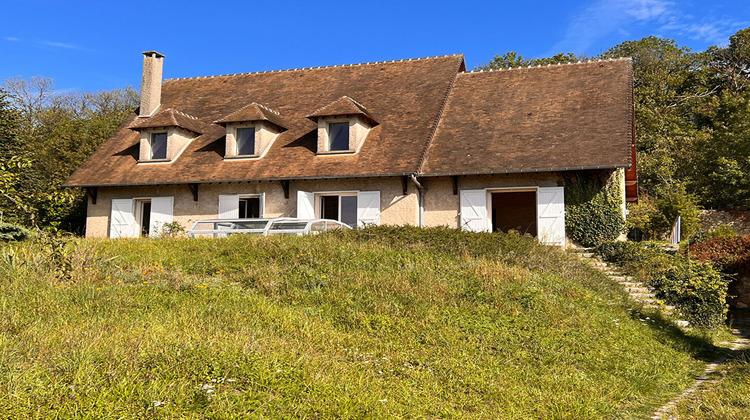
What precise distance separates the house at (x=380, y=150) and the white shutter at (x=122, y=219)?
4cm

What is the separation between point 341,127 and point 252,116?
289 cm

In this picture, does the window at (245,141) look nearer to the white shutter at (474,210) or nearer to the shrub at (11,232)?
the white shutter at (474,210)

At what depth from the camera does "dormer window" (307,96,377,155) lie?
58.8 ft

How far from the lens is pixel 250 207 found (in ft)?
62.1

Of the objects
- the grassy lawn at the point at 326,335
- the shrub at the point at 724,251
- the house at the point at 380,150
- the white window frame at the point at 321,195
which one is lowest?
the grassy lawn at the point at 326,335

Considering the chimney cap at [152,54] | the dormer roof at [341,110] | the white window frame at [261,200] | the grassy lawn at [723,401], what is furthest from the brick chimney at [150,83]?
the grassy lawn at [723,401]

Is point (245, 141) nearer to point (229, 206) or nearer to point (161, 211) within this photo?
point (229, 206)

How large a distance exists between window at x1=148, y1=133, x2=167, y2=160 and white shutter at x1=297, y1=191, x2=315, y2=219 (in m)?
5.48

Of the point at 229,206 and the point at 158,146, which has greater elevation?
the point at 158,146

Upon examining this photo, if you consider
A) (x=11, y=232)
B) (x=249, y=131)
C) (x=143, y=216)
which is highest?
(x=249, y=131)

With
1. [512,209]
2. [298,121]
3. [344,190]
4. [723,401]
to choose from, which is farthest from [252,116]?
[723,401]

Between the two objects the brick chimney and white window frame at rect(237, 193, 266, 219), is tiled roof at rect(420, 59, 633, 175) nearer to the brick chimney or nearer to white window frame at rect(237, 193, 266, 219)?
white window frame at rect(237, 193, 266, 219)

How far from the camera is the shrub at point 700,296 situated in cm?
1100

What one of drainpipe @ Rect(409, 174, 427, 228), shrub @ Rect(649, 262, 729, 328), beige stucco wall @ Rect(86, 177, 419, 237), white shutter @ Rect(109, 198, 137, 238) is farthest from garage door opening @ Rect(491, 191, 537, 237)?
white shutter @ Rect(109, 198, 137, 238)
